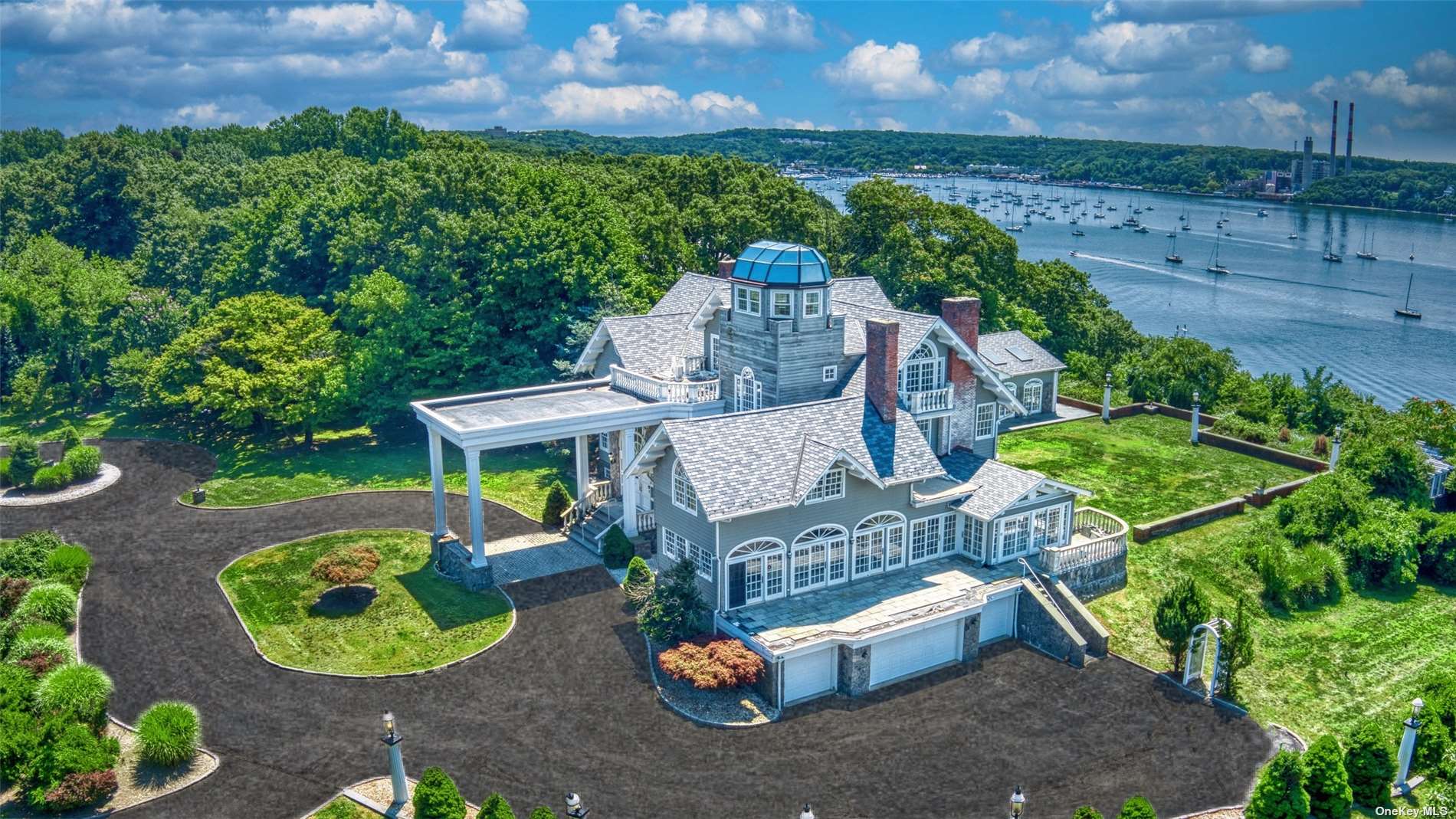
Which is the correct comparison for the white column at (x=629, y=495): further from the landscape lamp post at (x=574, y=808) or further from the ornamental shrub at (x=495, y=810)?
the landscape lamp post at (x=574, y=808)

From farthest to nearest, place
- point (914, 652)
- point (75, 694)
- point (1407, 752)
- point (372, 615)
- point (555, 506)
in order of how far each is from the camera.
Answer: point (555, 506) → point (372, 615) → point (914, 652) → point (75, 694) → point (1407, 752)

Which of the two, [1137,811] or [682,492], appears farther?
[682,492]

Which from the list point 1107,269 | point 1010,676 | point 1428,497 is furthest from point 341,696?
point 1107,269

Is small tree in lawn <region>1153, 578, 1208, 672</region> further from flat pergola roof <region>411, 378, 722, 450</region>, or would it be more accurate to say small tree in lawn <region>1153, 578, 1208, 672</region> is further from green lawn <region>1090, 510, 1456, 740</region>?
flat pergola roof <region>411, 378, 722, 450</region>

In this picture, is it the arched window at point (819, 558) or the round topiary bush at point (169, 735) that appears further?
the arched window at point (819, 558)

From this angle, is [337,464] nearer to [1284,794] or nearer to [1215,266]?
[1284,794]

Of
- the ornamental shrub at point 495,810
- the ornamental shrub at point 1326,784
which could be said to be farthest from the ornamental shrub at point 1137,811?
the ornamental shrub at point 495,810

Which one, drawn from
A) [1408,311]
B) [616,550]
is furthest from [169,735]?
[1408,311]
